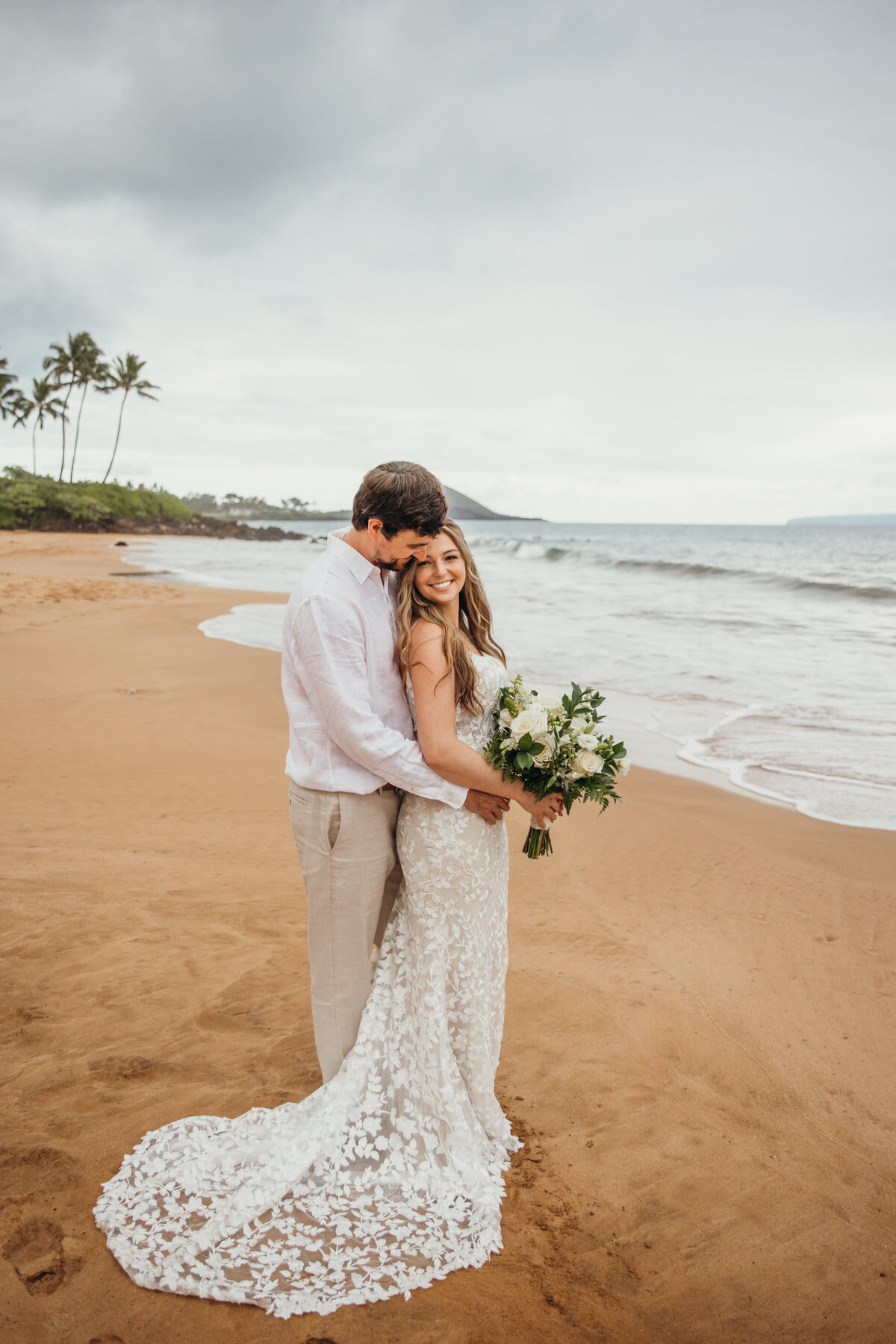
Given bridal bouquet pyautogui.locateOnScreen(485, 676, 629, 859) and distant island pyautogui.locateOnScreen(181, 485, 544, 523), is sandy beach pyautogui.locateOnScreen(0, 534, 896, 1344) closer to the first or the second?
bridal bouquet pyautogui.locateOnScreen(485, 676, 629, 859)

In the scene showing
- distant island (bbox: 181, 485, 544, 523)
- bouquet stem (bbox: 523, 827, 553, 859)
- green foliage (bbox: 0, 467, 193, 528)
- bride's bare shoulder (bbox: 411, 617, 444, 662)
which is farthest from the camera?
distant island (bbox: 181, 485, 544, 523)

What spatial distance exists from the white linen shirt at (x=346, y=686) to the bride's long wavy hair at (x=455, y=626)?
6 cm

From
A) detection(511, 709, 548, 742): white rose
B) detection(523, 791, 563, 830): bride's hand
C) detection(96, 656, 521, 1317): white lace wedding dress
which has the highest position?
detection(511, 709, 548, 742): white rose

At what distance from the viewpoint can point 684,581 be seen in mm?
30797

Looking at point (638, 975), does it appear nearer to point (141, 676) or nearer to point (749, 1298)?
point (749, 1298)

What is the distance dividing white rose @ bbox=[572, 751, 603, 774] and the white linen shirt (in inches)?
15.3

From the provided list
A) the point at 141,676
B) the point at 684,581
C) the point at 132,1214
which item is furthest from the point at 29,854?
the point at 684,581

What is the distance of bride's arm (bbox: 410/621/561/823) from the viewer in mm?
2564

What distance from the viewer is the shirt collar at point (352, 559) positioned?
2.47m

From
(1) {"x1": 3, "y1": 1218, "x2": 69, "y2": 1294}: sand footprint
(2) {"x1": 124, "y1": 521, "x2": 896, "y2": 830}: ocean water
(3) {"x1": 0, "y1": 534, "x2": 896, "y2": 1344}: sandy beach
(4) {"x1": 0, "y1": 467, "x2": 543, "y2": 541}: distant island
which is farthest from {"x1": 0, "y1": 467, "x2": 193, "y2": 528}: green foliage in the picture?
(1) {"x1": 3, "y1": 1218, "x2": 69, "y2": 1294}: sand footprint

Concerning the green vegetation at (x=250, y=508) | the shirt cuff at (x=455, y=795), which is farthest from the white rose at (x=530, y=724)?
the green vegetation at (x=250, y=508)

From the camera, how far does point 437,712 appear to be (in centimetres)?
258

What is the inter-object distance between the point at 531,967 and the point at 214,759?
4.18 metres

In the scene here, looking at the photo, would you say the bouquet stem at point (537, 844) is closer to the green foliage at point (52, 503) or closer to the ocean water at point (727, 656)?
the ocean water at point (727, 656)
